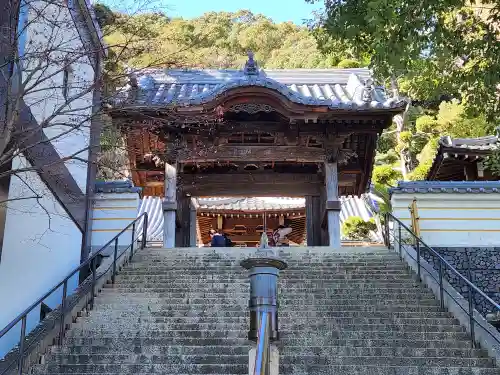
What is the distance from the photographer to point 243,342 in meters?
7.22

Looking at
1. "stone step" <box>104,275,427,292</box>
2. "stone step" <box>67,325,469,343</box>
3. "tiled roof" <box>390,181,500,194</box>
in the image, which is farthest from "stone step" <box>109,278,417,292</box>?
"tiled roof" <box>390,181,500,194</box>

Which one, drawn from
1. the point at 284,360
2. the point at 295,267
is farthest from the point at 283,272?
the point at 284,360

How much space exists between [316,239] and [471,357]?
7673 mm

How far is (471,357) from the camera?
6961 millimetres

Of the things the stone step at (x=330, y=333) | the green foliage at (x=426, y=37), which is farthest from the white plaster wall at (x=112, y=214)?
the green foliage at (x=426, y=37)

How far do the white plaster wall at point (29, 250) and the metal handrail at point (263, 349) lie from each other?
4.22 metres

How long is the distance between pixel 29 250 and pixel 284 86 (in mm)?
6067

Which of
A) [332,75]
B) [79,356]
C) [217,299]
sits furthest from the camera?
[332,75]

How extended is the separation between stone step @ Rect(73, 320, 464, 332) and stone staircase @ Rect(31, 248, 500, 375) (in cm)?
1

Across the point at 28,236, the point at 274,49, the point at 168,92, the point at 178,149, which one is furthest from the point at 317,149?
the point at 274,49

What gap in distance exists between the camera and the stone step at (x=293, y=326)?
7.65 metres

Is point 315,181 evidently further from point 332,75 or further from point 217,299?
point 217,299

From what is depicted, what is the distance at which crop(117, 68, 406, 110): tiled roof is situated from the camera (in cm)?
1234

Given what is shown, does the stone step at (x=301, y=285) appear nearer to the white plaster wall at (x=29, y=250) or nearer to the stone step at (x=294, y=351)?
the white plaster wall at (x=29, y=250)
